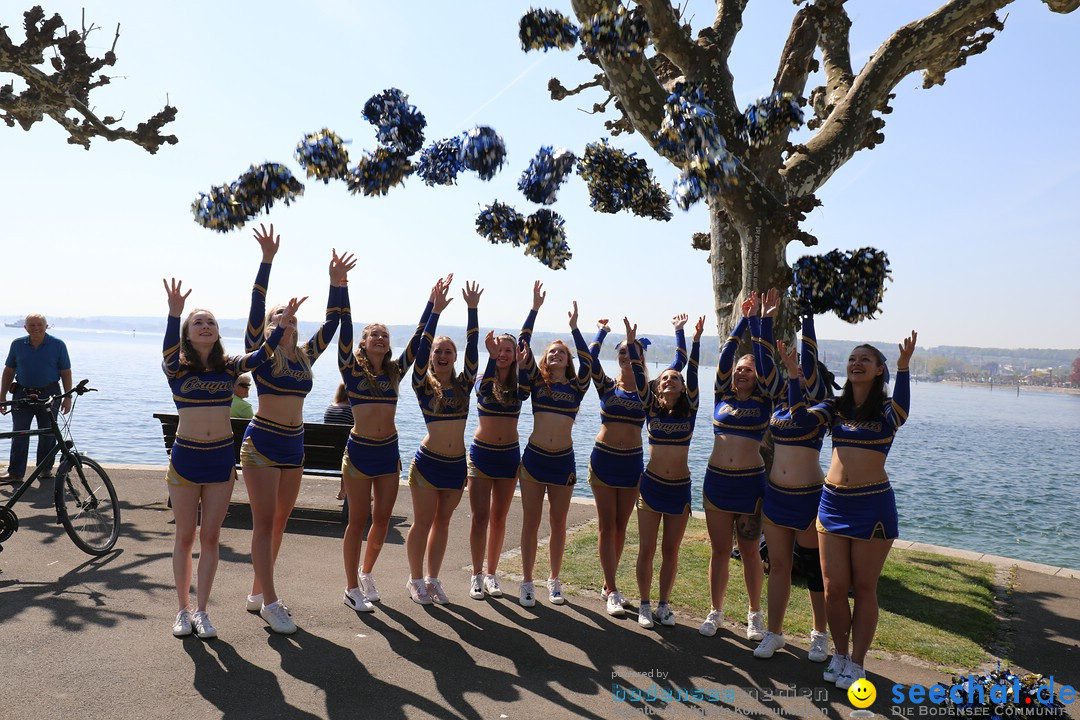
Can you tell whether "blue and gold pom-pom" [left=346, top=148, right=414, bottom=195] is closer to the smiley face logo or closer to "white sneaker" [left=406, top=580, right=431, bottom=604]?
"white sneaker" [left=406, top=580, right=431, bottom=604]

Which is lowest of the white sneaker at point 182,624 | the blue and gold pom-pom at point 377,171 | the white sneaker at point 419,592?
the white sneaker at point 419,592

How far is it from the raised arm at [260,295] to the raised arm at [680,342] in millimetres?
3161

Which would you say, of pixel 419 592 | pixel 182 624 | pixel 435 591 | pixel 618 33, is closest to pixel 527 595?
pixel 435 591

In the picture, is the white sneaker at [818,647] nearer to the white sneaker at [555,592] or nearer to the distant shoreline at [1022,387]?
the white sneaker at [555,592]

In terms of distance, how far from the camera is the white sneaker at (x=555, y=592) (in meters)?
6.06

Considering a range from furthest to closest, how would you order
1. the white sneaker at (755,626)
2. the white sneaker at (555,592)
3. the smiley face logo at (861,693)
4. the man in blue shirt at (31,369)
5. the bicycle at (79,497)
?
the man in blue shirt at (31,369)
the bicycle at (79,497)
the white sneaker at (555,592)
the white sneaker at (755,626)
the smiley face logo at (861,693)

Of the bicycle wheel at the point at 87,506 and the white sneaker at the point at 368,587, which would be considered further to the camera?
the bicycle wheel at the point at 87,506

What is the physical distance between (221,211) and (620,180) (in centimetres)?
392

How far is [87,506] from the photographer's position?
6.64 meters

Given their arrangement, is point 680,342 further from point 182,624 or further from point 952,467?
point 952,467

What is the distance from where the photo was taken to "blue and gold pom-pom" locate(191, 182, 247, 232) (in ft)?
23.4

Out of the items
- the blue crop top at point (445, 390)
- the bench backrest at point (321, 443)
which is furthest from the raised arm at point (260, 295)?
the bench backrest at point (321, 443)

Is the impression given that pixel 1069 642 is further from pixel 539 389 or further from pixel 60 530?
pixel 60 530

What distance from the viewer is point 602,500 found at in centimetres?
595
